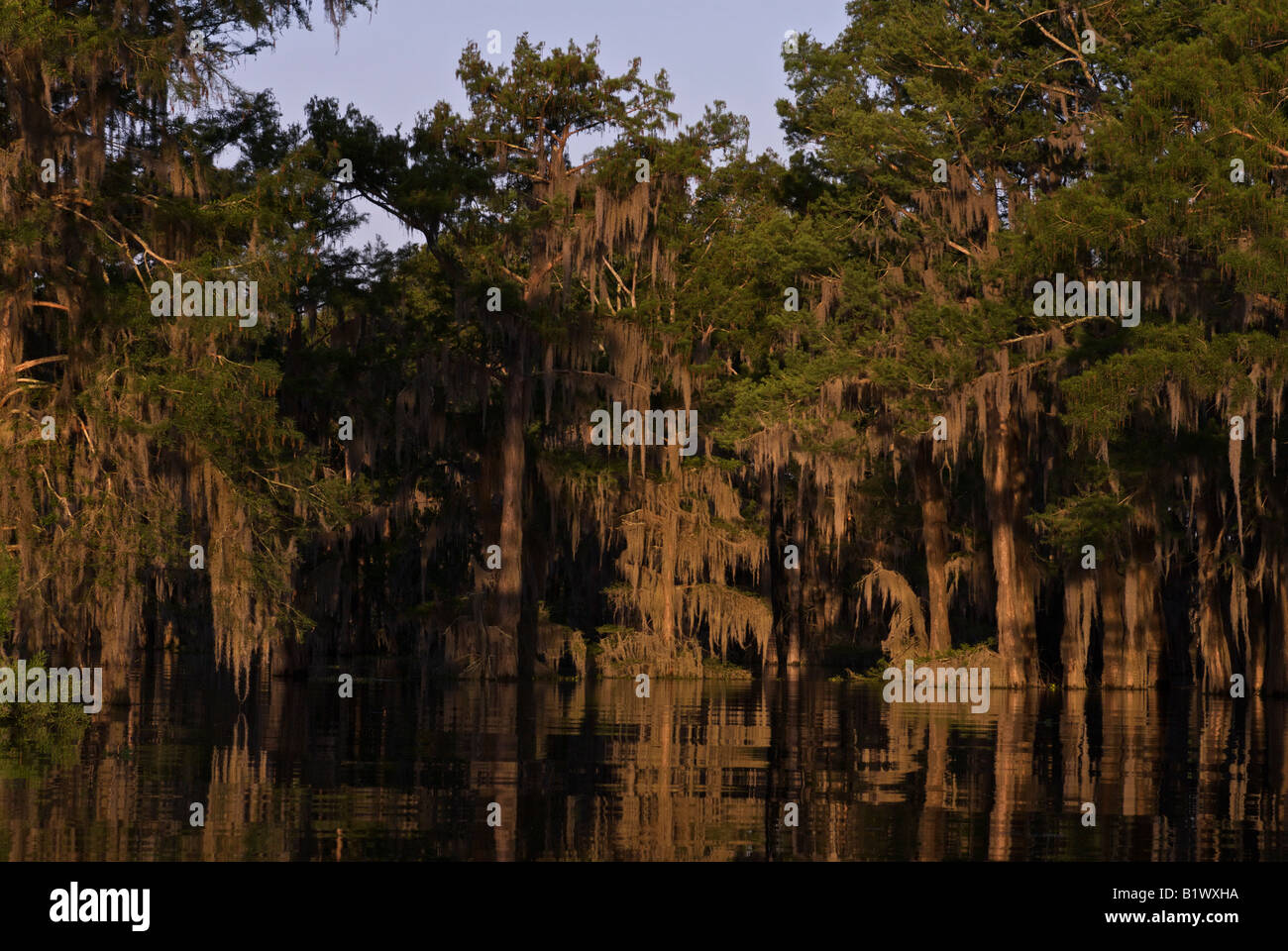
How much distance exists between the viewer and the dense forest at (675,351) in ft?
78.5

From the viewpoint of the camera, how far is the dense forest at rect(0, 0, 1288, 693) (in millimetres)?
23938

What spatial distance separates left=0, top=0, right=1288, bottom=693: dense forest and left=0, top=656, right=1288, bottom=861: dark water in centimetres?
438

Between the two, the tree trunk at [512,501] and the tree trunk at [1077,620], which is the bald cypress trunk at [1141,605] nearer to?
the tree trunk at [1077,620]

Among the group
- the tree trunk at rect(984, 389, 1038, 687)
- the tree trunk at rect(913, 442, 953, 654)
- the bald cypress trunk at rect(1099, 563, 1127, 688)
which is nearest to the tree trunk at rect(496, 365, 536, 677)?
the tree trunk at rect(913, 442, 953, 654)

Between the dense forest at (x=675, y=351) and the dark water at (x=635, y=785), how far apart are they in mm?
4376

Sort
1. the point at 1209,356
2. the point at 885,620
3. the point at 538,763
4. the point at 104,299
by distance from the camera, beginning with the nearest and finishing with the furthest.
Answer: the point at 538,763 < the point at 104,299 < the point at 1209,356 < the point at 885,620

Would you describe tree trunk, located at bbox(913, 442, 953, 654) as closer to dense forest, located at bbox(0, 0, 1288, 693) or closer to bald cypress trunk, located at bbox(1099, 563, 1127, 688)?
dense forest, located at bbox(0, 0, 1288, 693)

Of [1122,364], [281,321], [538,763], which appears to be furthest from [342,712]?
[1122,364]

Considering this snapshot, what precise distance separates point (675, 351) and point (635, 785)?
3156 cm

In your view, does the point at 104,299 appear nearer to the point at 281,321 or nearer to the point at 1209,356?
the point at 281,321

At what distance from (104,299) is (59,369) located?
427 cm

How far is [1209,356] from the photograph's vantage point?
2698 cm

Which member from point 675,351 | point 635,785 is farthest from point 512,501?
point 635,785
